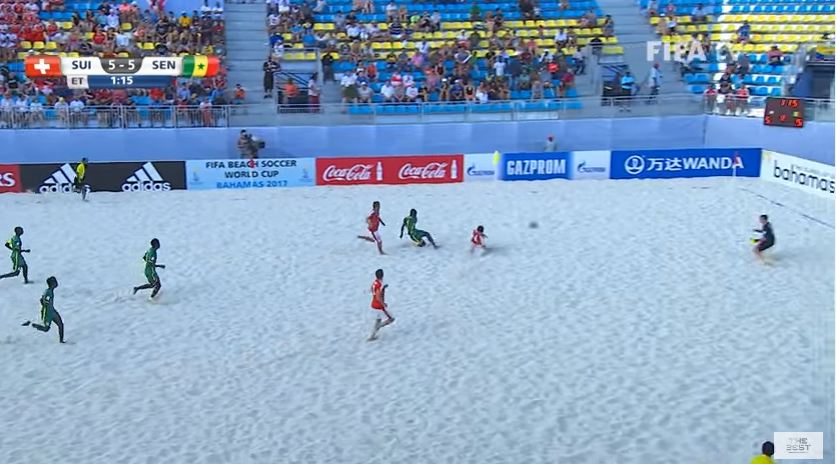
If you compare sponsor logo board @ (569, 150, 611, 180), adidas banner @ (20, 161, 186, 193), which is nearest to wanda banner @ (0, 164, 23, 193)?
adidas banner @ (20, 161, 186, 193)

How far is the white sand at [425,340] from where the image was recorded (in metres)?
9.32

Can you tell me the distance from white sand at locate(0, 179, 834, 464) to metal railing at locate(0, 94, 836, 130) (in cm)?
400

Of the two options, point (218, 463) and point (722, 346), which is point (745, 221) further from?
point (218, 463)

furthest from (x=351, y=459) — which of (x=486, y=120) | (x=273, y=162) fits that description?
(x=486, y=120)

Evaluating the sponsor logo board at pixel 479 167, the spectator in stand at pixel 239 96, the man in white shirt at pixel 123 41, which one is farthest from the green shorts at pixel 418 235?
the man in white shirt at pixel 123 41

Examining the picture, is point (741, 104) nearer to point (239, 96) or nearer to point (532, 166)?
point (532, 166)

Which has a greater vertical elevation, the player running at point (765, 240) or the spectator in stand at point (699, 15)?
the spectator in stand at point (699, 15)

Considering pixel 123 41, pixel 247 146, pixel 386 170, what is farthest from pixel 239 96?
pixel 386 170

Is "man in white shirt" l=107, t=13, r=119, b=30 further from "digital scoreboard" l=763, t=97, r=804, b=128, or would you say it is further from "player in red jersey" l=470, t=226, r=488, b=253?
"digital scoreboard" l=763, t=97, r=804, b=128

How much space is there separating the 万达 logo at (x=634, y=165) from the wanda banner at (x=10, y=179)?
1527 cm

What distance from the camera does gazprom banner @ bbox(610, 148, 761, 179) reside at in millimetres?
22781

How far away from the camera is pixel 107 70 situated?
23188 mm

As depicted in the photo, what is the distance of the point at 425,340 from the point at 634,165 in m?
12.7

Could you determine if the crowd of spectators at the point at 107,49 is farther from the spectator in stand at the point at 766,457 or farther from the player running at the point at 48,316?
the spectator in stand at the point at 766,457
